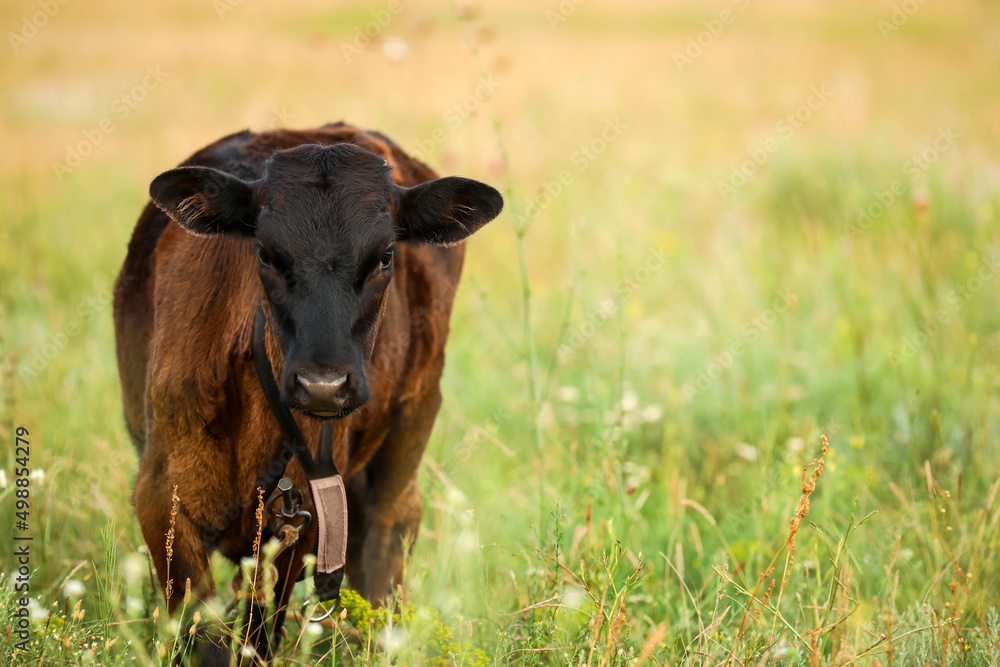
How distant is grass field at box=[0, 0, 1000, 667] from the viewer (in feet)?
9.86

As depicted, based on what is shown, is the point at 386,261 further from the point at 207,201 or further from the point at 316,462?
the point at 316,462

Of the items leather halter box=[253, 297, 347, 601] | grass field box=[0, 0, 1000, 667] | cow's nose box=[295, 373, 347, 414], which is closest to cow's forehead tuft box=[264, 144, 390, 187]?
leather halter box=[253, 297, 347, 601]

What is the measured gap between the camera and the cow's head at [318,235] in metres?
2.44

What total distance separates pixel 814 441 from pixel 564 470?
53.0 inches

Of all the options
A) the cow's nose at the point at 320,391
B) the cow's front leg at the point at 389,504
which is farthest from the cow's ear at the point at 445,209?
the cow's front leg at the point at 389,504

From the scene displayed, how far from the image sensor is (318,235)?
260 centimetres

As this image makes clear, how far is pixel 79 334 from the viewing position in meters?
6.11

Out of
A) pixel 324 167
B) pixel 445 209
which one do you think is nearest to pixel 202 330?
pixel 324 167

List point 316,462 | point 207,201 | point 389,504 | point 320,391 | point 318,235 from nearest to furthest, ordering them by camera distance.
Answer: point 320,391 < point 318,235 < point 207,201 < point 316,462 < point 389,504

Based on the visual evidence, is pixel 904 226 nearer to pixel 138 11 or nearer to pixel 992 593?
pixel 992 593

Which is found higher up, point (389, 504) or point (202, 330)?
point (202, 330)

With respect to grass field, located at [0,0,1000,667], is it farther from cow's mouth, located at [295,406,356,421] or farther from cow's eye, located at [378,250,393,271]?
cow's eye, located at [378,250,393,271]

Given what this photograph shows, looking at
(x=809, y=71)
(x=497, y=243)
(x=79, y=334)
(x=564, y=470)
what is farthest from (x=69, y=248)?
(x=809, y=71)

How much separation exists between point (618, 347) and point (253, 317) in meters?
4.12
